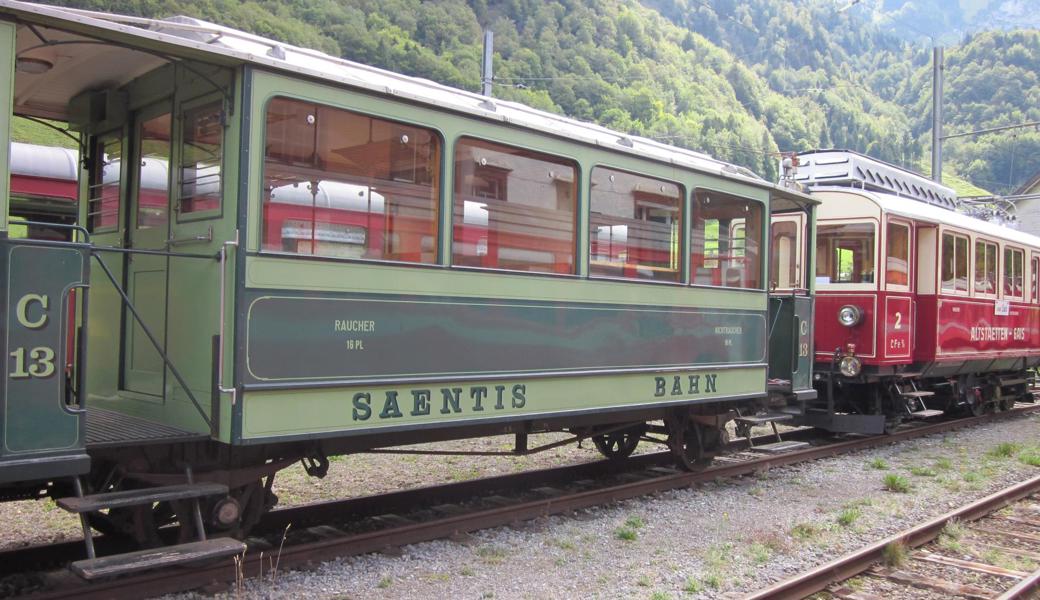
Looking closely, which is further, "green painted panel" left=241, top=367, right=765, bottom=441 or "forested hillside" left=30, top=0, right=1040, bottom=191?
"forested hillside" left=30, top=0, right=1040, bottom=191

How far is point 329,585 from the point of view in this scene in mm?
4824

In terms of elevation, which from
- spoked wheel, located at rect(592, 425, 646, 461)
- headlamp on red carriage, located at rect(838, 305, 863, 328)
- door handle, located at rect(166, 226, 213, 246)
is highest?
door handle, located at rect(166, 226, 213, 246)

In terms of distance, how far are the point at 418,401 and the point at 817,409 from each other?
22.5 ft

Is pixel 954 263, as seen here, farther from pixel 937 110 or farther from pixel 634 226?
pixel 937 110

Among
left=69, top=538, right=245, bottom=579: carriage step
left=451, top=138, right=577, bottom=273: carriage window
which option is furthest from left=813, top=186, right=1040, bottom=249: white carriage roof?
left=69, top=538, right=245, bottom=579: carriage step

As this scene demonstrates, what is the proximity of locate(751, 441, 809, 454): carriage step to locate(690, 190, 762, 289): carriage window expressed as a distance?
2270mm

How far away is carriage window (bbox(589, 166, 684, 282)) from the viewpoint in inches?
255

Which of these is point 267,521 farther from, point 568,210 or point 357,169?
point 568,210

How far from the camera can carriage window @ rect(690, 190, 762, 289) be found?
746 centimetres

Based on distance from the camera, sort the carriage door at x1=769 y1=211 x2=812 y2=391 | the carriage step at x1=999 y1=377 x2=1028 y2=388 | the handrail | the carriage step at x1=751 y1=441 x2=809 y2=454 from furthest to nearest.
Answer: the carriage step at x1=999 y1=377 x2=1028 y2=388
the carriage step at x1=751 y1=441 x2=809 y2=454
the carriage door at x1=769 y1=211 x2=812 y2=391
the handrail

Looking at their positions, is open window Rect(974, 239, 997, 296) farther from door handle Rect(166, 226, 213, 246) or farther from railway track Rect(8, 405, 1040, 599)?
door handle Rect(166, 226, 213, 246)

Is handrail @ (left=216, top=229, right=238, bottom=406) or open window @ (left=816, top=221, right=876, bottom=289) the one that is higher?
open window @ (left=816, top=221, right=876, bottom=289)

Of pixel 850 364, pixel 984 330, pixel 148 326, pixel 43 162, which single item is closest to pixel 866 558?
pixel 148 326

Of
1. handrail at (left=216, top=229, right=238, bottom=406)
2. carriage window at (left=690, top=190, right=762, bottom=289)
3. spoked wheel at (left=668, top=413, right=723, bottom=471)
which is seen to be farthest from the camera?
spoked wheel at (left=668, top=413, right=723, bottom=471)
